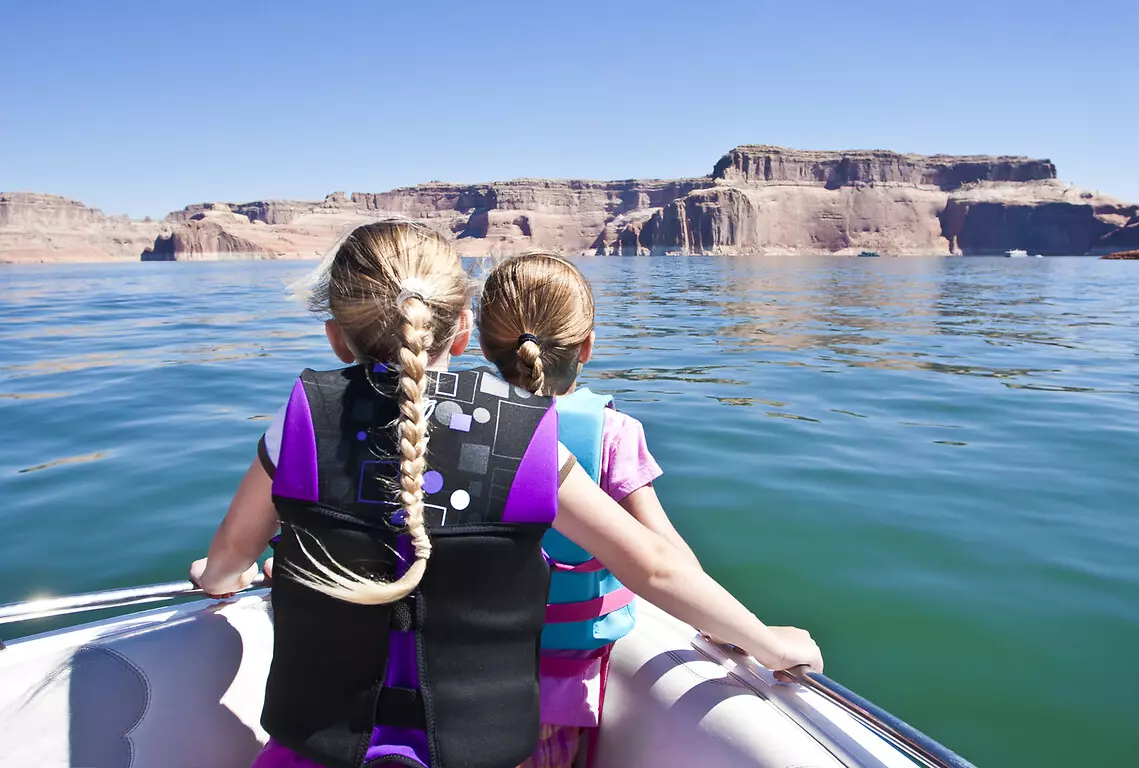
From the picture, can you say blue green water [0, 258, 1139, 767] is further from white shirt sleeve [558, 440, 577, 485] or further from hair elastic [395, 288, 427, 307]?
hair elastic [395, 288, 427, 307]

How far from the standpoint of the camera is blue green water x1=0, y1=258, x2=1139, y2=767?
286cm

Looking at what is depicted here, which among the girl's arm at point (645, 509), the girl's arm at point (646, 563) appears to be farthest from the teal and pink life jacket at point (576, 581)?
the girl's arm at point (646, 563)

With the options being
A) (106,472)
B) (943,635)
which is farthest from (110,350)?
(943,635)

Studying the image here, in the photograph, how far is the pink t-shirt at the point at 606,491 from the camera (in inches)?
63.3

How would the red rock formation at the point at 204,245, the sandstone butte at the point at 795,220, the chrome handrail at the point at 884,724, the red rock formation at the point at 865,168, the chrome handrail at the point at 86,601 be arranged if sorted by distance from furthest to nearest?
the red rock formation at the point at 865,168 < the sandstone butte at the point at 795,220 < the red rock formation at the point at 204,245 < the chrome handrail at the point at 86,601 < the chrome handrail at the point at 884,724

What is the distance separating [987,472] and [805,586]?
211 centimetres

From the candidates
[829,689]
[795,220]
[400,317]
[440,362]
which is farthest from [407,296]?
[795,220]

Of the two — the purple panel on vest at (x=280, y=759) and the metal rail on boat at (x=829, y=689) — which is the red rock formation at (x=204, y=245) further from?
the purple panel on vest at (x=280, y=759)

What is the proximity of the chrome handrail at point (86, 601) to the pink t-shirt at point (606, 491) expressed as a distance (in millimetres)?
851

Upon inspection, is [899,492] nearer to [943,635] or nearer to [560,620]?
[943,635]

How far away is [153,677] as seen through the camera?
1.74 metres

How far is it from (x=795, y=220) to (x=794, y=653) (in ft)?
370

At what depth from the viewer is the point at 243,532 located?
136 centimetres

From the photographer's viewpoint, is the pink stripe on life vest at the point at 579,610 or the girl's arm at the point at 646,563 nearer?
the girl's arm at the point at 646,563
